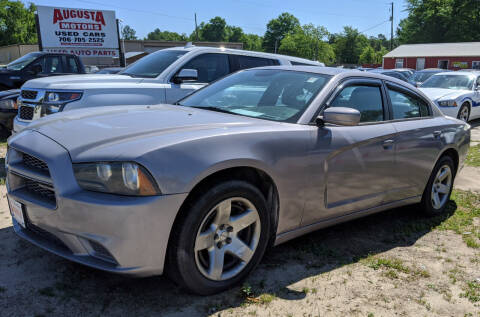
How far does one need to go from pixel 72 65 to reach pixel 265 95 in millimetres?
8823

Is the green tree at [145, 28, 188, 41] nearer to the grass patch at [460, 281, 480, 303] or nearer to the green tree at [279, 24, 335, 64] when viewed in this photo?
the green tree at [279, 24, 335, 64]

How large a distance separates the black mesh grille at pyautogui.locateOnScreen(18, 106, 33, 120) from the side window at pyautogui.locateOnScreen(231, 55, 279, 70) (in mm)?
3147

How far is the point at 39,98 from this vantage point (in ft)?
18.1

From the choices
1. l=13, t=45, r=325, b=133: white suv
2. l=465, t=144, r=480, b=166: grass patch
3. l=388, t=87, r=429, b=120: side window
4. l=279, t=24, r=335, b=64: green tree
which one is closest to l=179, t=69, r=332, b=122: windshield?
l=388, t=87, r=429, b=120: side window

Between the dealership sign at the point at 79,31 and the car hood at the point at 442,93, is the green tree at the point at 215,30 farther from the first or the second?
the car hood at the point at 442,93

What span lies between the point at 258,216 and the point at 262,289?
1.66 ft

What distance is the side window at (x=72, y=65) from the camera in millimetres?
10845

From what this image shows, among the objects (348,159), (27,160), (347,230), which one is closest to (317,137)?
(348,159)

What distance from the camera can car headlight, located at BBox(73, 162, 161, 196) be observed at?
229 cm

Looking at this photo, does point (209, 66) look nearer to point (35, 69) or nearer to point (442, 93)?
point (35, 69)

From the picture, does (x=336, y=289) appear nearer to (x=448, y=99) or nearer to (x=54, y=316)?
(x=54, y=316)

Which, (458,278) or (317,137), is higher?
(317,137)

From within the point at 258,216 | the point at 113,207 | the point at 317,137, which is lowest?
the point at 258,216

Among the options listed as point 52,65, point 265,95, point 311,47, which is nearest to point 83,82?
point 265,95
